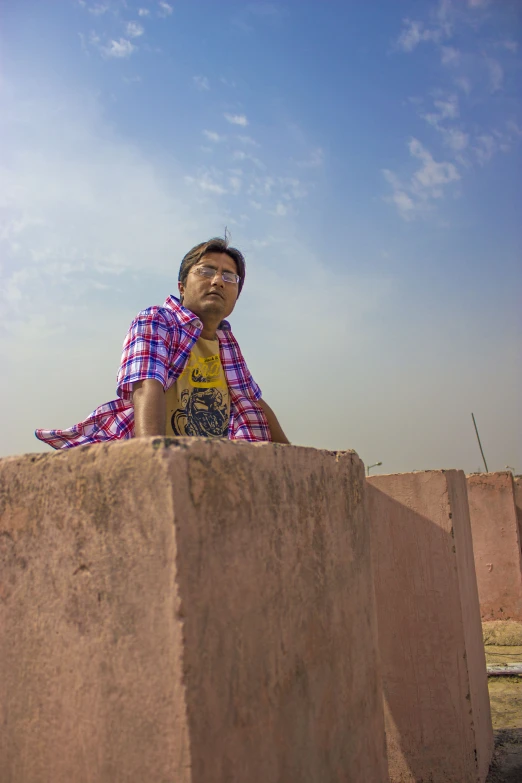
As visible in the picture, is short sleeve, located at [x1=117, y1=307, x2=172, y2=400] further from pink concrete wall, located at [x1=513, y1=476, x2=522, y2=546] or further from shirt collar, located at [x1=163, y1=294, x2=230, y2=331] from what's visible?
pink concrete wall, located at [x1=513, y1=476, x2=522, y2=546]

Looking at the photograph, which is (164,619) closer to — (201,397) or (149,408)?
(149,408)

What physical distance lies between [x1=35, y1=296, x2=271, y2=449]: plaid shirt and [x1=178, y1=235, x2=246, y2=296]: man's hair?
166 millimetres

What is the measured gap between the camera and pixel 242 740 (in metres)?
1.11

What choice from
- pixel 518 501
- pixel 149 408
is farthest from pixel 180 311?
pixel 518 501

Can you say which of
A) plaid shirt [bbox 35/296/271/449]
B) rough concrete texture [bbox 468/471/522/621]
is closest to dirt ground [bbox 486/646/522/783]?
rough concrete texture [bbox 468/471/522/621]

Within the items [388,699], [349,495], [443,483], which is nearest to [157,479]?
[349,495]

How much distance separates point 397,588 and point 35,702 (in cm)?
186

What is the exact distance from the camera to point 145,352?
210 centimetres

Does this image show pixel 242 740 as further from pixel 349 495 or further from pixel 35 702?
pixel 349 495

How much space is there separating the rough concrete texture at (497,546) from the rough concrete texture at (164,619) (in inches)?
207

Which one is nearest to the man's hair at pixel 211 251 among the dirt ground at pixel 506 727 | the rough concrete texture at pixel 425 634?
the rough concrete texture at pixel 425 634

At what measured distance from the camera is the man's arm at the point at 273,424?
2.59 meters

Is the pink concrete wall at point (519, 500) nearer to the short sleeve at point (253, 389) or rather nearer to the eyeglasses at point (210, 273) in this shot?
the short sleeve at point (253, 389)

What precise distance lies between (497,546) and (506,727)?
3053mm
